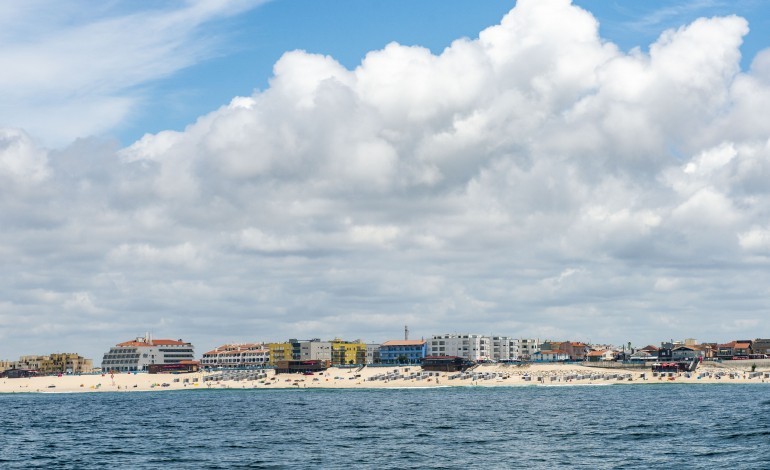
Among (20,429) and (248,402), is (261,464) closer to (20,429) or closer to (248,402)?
(20,429)

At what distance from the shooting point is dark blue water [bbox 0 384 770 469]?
85125mm

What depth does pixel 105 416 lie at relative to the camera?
16012 cm

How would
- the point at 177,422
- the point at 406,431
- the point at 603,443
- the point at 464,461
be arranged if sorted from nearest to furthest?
1. the point at 464,461
2. the point at 603,443
3. the point at 406,431
4. the point at 177,422

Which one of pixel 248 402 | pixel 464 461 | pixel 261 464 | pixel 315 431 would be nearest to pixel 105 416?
pixel 248 402

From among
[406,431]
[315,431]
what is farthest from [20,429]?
[406,431]

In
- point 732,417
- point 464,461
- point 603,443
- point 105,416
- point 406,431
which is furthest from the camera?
point 105,416

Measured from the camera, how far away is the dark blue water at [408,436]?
85125 mm

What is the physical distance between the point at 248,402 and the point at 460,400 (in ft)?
154

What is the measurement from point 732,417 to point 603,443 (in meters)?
39.5

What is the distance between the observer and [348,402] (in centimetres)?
18750

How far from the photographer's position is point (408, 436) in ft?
352

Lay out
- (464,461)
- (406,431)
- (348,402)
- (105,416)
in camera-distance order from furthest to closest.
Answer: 1. (348,402)
2. (105,416)
3. (406,431)
4. (464,461)

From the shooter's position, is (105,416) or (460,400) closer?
(105,416)

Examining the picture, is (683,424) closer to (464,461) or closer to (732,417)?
(732,417)
